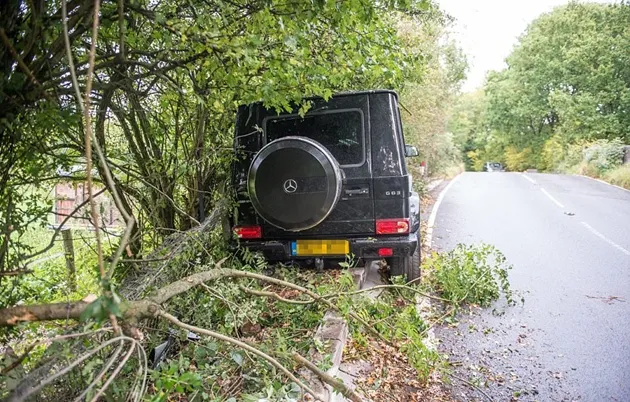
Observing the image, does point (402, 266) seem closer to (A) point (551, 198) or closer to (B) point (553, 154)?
(A) point (551, 198)

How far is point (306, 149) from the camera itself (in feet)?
14.3

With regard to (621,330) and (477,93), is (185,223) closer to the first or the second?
(621,330)

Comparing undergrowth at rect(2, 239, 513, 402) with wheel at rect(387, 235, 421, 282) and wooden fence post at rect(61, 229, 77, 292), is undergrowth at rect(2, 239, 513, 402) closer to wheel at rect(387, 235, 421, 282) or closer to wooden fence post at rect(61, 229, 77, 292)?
wheel at rect(387, 235, 421, 282)

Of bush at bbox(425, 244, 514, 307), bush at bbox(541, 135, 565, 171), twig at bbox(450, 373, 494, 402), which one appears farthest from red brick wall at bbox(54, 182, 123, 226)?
bush at bbox(541, 135, 565, 171)

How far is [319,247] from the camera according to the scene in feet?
15.9

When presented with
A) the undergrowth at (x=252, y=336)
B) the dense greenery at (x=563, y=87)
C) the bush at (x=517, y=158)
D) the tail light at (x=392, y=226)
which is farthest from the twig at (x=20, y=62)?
the bush at (x=517, y=158)

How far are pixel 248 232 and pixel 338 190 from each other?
1215mm

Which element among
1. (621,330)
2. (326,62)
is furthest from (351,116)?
(621,330)

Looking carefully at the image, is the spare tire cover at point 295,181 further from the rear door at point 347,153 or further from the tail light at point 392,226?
the tail light at point 392,226

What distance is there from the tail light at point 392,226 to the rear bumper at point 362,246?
73mm

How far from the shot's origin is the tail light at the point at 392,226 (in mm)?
4730

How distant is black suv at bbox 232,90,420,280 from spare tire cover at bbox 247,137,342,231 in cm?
1

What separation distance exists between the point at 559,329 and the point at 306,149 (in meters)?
3.16

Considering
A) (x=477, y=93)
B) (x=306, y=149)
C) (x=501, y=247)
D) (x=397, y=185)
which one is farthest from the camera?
(x=477, y=93)
